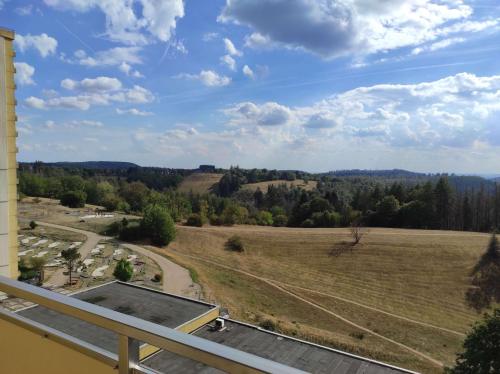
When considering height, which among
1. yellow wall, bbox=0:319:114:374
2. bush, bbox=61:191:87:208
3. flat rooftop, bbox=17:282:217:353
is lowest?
flat rooftop, bbox=17:282:217:353

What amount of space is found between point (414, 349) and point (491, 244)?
2193cm

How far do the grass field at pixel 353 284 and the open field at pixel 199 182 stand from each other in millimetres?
65466

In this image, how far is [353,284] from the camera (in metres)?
32.8

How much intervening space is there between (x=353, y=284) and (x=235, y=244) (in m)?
12.5

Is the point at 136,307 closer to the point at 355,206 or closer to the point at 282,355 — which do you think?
the point at 282,355

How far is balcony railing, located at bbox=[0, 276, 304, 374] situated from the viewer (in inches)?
47.3

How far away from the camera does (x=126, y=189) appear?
7412 cm

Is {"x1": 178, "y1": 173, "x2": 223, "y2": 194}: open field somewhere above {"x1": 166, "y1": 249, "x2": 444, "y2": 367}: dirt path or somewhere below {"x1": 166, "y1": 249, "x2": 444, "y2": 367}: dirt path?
above

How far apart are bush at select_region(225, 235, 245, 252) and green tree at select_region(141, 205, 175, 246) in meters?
5.72

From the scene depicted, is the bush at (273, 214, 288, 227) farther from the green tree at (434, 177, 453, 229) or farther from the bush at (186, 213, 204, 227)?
the green tree at (434, 177, 453, 229)

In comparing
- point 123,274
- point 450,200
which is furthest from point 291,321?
point 450,200

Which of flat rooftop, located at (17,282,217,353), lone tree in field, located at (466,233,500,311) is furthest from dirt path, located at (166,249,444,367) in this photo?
flat rooftop, located at (17,282,217,353)

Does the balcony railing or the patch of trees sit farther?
the patch of trees

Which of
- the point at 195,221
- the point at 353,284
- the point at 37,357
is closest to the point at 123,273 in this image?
the point at 353,284
